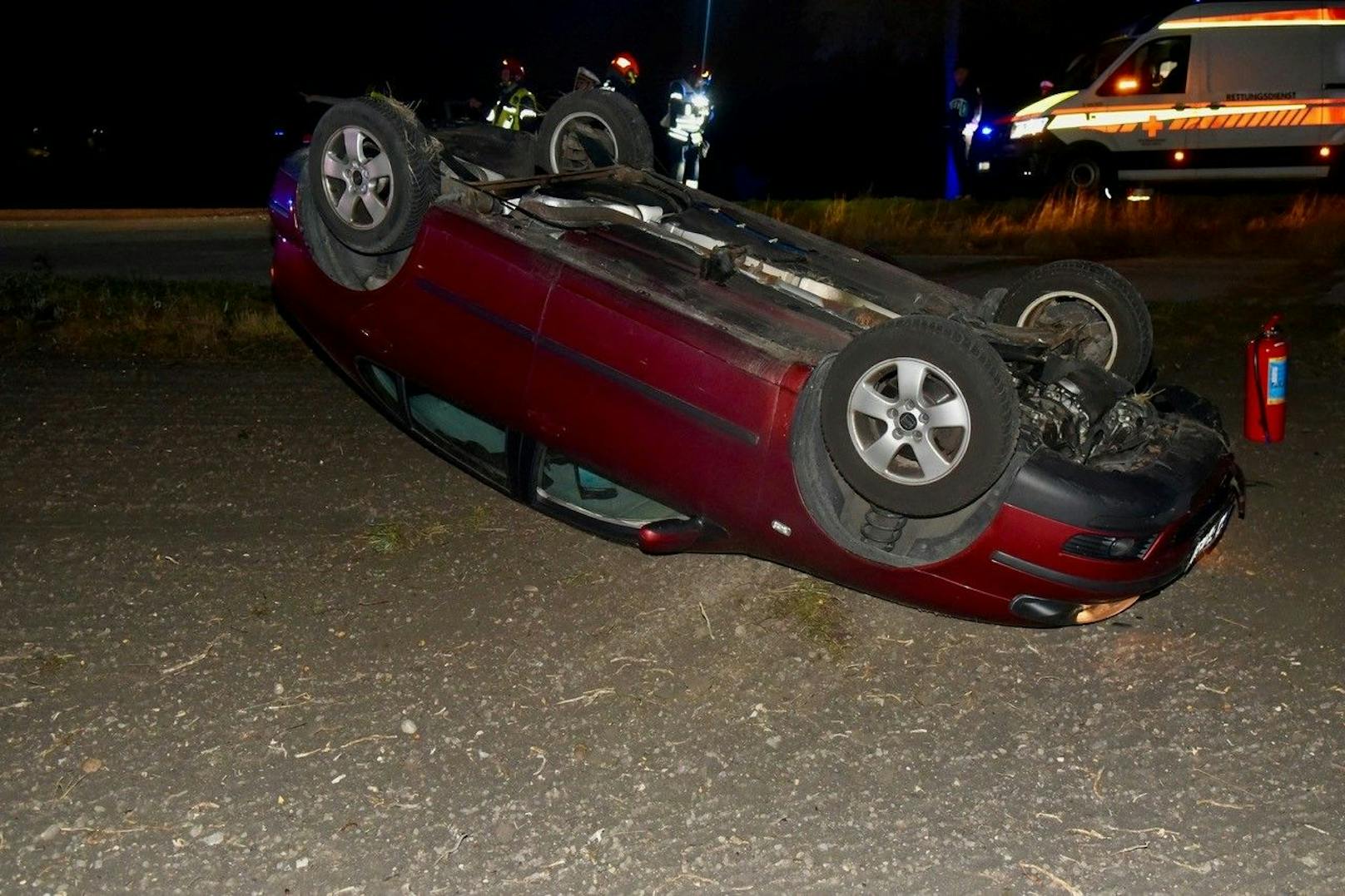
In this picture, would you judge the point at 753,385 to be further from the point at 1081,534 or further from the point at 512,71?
the point at 512,71

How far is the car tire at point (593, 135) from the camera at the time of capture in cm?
654

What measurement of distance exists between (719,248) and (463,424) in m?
1.22

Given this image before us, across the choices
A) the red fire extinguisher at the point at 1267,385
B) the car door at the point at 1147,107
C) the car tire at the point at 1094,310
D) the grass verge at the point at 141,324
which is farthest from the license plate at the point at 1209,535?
the car door at the point at 1147,107

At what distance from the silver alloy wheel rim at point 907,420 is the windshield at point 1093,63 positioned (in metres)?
13.0

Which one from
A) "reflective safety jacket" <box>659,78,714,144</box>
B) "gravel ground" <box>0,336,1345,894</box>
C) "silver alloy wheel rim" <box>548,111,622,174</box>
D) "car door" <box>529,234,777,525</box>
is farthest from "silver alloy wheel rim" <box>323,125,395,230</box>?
"reflective safety jacket" <box>659,78,714,144</box>

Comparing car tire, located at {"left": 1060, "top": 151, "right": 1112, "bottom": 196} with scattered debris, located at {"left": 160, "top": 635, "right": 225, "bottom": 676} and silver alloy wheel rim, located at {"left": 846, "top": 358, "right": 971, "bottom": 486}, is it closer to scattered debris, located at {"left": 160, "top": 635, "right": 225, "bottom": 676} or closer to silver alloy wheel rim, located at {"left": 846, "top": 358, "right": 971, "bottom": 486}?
silver alloy wheel rim, located at {"left": 846, "top": 358, "right": 971, "bottom": 486}

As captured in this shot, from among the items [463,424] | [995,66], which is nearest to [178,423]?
[463,424]

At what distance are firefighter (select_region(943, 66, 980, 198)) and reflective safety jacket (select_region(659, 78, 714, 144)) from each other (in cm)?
420

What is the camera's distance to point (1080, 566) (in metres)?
4.02

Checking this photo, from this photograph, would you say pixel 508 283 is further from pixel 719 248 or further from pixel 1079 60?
pixel 1079 60

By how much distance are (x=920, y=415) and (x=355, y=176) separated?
2.46 meters

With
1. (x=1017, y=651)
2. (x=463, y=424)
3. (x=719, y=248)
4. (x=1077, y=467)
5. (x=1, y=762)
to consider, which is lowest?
(x=1, y=762)

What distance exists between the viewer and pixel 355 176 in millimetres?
5086

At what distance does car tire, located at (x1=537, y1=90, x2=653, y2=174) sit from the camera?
654 cm
